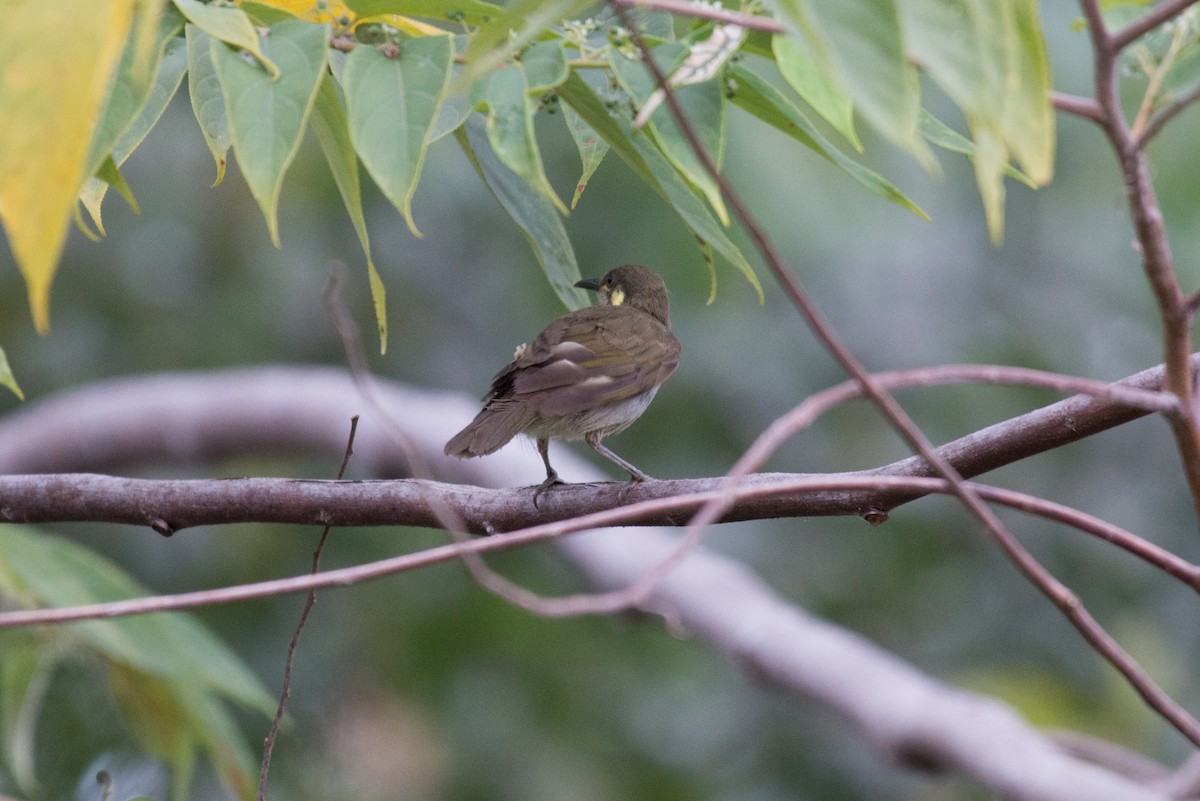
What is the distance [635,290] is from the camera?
15.3ft

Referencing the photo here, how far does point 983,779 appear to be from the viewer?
4309 mm

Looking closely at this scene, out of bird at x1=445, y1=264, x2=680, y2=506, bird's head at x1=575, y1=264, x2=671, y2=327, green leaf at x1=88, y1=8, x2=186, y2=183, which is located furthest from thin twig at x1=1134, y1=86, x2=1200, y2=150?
bird's head at x1=575, y1=264, x2=671, y2=327

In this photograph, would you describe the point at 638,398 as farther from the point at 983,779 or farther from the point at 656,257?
the point at 656,257

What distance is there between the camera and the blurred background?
6977mm

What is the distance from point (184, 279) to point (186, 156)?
2.57ft

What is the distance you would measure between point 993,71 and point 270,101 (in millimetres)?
1032

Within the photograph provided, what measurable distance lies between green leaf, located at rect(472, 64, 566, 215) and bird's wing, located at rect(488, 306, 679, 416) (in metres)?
1.27

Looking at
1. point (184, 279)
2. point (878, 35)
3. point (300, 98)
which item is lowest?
point (184, 279)

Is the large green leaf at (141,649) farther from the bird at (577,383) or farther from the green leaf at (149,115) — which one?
the green leaf at (149,115)

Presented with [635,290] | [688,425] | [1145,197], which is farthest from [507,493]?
[688,425]

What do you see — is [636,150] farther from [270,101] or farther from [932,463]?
[932,463]

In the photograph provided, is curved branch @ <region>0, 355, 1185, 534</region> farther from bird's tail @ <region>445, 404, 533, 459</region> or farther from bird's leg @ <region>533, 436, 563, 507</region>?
bird's tail @ <region>445, 404, 533, 459</region>

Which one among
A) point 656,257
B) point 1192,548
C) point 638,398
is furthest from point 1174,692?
point 638,398

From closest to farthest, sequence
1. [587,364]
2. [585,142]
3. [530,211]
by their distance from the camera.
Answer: [585,142]
[530,211]
[587,364]
